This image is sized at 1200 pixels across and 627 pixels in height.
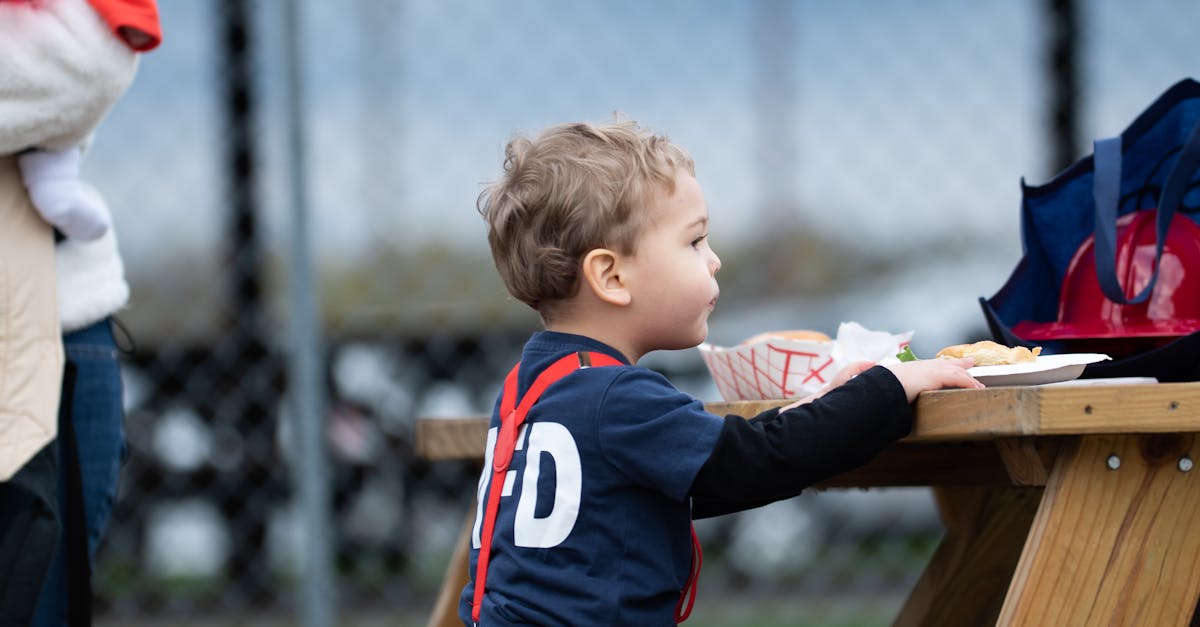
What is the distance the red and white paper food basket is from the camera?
58.8 inches

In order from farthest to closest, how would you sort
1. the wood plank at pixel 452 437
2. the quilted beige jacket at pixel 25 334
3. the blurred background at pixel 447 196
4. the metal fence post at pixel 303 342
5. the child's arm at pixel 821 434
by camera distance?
the blurred background at pixel 447 196 < the metal fence post at pixel 303 342 < the wood plank at pixel 452 437 < the quilted beige jacket at pixel 25 334 < the child's arm at pixel 821 434

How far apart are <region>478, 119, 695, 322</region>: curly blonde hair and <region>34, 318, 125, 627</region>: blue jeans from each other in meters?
0.66

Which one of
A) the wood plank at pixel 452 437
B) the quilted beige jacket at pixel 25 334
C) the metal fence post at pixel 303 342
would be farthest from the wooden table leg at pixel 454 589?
the metal fence post at pixel 303 342

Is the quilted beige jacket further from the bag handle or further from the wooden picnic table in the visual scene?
the bag handle

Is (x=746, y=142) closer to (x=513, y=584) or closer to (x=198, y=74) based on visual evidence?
(x=198, y=74)

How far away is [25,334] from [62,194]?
7.4 inches

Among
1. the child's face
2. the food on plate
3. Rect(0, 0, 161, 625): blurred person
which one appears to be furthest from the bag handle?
Rect(0, 0, 161, 625): blurred person

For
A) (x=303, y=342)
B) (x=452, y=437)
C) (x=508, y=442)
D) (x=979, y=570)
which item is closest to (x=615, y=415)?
(x=508, y=442)

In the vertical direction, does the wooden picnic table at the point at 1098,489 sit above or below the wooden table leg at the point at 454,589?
above

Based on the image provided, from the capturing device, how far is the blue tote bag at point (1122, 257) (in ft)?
4.78

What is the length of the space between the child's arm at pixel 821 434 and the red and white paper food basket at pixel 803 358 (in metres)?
0.17

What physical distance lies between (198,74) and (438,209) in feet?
2.51

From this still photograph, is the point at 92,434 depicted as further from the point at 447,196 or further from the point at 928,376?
the point at 447,196

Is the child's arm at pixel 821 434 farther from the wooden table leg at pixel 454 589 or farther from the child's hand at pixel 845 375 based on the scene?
the wooden table leg at pixel 454 589
